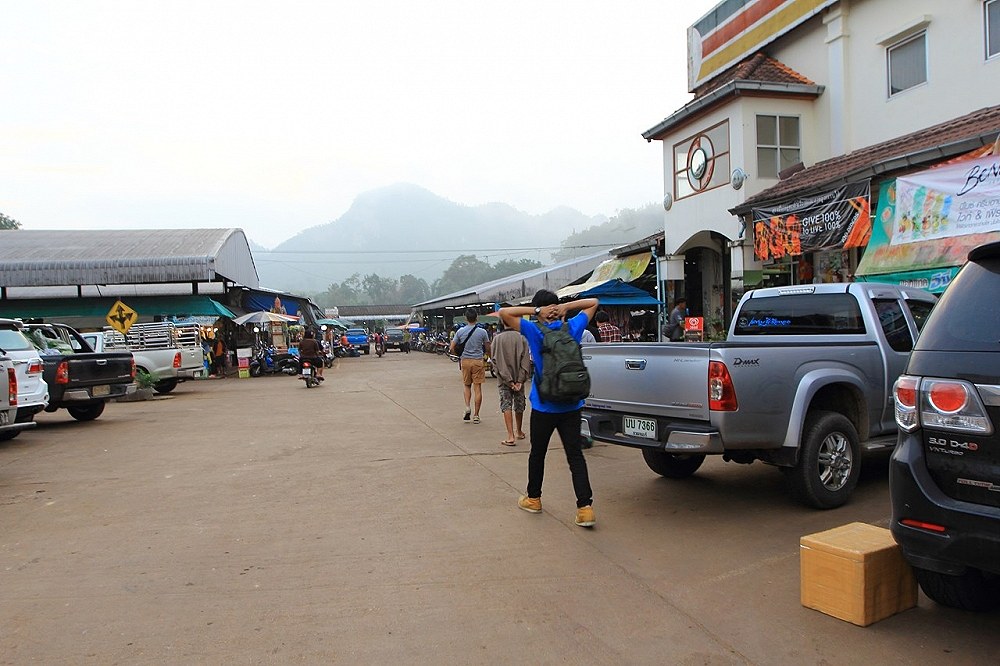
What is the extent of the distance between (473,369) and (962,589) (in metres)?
8.05

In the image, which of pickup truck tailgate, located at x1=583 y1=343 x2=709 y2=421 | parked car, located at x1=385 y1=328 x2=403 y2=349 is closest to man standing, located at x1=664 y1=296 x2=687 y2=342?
pickup truck tailgate, located at x1=583 y1=343 x2=709 y2=421

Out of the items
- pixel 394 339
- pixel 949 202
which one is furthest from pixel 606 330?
pixel 394 339

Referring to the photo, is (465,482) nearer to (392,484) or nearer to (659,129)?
(392,484)

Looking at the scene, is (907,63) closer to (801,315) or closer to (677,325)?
(677,325)

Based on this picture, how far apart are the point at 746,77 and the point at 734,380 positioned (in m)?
11.9

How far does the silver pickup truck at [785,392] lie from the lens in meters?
5.27

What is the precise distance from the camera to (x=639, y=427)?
5.75 m

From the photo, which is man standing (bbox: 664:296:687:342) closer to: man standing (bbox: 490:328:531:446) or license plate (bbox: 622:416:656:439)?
man standing (bbox: 490:328:531:446)

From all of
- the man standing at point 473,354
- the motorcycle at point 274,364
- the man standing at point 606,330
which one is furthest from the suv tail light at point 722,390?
the motorcycle at point 274,364

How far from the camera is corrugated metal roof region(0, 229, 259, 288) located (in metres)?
28.3

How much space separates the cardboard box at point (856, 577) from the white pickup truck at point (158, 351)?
17.2 m

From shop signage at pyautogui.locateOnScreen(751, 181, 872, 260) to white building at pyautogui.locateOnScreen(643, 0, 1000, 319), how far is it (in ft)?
0.22

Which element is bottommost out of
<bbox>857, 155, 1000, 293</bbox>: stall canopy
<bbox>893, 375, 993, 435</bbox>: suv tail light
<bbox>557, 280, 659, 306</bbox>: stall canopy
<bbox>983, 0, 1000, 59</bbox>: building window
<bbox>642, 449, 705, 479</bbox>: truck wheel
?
<bbox>642, 449, 705, 479</bbox>: truck wheel

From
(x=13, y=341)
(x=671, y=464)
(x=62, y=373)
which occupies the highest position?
(x=13, y=341)
